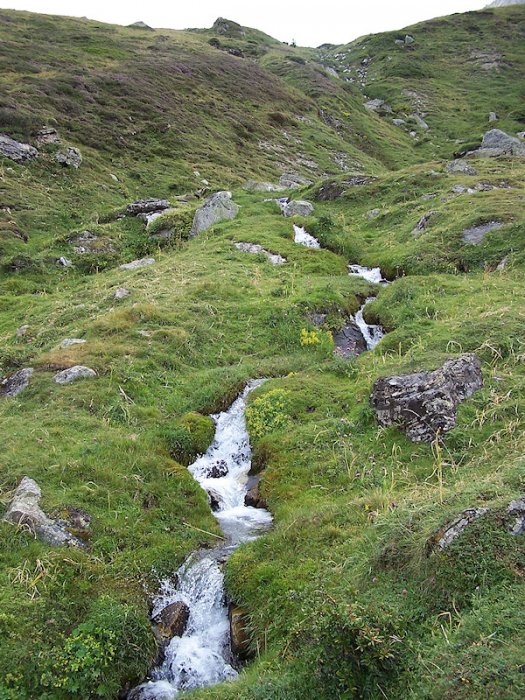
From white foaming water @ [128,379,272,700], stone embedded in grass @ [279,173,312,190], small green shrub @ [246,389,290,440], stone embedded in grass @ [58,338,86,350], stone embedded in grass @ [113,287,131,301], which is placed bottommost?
white foaming water @ [128,379,272,700]

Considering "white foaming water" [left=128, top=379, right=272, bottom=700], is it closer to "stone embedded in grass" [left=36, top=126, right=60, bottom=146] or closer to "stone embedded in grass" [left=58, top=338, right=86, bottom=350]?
"stone embedded in grass" [left=58, top=338, right=86, bottom=350]

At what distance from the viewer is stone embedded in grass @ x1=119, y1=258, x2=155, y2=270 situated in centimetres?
3269

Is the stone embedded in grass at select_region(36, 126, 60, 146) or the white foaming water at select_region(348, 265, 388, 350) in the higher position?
the stone embedded in grass at select_region(36, 126, 60, 146)

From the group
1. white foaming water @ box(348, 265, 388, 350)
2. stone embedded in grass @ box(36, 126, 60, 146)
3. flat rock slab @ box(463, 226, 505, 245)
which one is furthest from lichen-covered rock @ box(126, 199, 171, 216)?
flat rock slab @ box(463, 226, 505, 245)

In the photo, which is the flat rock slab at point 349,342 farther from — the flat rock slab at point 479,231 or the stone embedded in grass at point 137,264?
the stone embedded in grass at point 137,264

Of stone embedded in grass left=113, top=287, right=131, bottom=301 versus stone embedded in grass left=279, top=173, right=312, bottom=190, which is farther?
stone embedded in grass left=279, top=173, right=312, bottom=190

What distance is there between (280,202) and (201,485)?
1331 inches

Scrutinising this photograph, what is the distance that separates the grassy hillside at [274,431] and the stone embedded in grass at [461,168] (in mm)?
1565

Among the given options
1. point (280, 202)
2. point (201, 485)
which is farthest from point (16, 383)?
point (280, 202)

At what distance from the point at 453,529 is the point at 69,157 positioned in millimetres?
48372

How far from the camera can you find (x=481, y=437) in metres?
13.6

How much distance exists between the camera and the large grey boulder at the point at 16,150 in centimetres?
4419

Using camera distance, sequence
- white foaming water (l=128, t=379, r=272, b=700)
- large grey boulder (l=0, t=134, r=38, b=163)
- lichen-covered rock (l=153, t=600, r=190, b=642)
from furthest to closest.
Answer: large grey boulder (l=0, t=134, r=38, b=163), lichen-covered rock (l=153, t=600, r=190, b=642), white foaming water (l=128, t=379, r=272, b=700)

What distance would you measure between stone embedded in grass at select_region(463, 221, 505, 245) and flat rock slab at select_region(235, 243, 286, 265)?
1087cm
